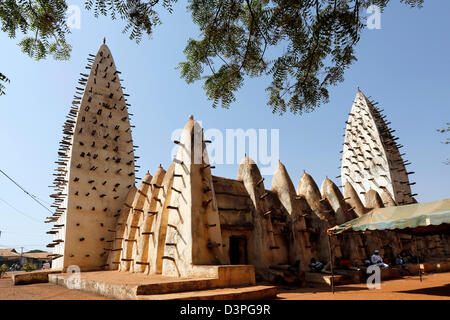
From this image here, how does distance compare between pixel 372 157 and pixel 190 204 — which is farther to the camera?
pixel 372 157

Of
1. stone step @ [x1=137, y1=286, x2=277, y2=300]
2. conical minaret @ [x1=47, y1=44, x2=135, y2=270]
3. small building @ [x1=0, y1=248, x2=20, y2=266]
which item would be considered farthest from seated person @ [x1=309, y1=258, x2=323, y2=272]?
small building @ [x1=0, y1=248, x2=20, y2=266]

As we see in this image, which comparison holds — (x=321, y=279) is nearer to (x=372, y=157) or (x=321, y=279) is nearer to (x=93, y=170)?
(x=93, y=170)

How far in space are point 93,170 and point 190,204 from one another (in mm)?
14058

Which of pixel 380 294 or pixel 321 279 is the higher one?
pixel 380 294

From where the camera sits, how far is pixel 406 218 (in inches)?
396

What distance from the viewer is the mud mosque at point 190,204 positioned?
13492mm

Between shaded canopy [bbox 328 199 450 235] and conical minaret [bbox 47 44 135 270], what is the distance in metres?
17.7

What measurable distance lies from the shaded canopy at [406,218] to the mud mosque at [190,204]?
5.50 m

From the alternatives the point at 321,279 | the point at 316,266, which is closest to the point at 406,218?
the point at 321,279

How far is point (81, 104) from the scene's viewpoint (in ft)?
81.4

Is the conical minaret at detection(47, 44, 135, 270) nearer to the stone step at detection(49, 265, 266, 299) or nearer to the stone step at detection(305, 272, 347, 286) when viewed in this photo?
the stone step at detection(49, 265, 266, 299)

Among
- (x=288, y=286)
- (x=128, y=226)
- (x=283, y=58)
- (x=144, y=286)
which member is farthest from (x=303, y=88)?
(x=128, y=226)

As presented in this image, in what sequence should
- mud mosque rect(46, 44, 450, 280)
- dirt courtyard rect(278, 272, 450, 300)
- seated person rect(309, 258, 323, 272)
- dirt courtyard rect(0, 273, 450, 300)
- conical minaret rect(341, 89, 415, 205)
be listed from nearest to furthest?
dirt courtyard rect(278, 272, 450, 300), dirt courtyard rect(0, 273, 450, 300), mud mosque rect(46, 44, 450, 280), seated person rect(309, 258, 323, 272), conical minaret rect(341, 89, 415, 205)

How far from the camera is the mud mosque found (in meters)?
13.5
